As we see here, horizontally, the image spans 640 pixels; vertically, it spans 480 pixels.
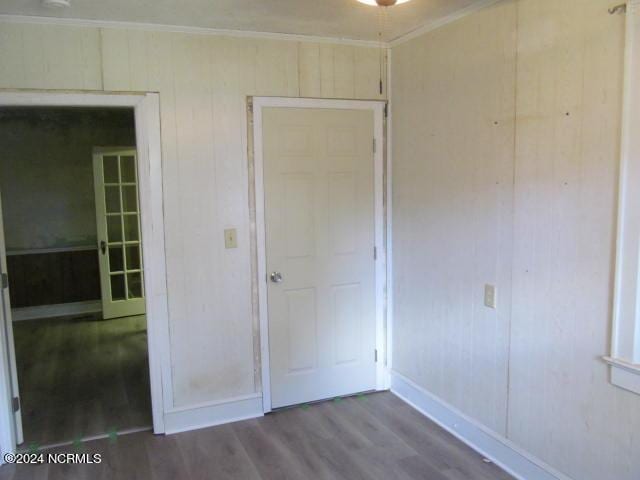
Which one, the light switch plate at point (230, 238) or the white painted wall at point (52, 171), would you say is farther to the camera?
the white painted wall at point (52, 171)

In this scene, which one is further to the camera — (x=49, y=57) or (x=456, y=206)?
(x=456, y=206)

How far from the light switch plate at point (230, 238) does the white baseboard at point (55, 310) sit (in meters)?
3.85

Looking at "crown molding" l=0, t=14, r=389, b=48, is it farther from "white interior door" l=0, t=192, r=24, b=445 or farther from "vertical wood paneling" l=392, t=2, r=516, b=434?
"white interior door" l=0, t=192, r=24, b=445

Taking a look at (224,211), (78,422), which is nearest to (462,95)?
(224,211)

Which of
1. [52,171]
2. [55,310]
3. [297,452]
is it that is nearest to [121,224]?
[52,171]

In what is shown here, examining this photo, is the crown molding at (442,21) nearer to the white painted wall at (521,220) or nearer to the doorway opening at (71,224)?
the white painted wall at (521,220)

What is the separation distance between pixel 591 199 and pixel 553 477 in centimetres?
133

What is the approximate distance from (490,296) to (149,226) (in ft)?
6.60

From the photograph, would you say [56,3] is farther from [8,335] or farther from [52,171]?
[52,171]

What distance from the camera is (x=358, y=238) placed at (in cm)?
370

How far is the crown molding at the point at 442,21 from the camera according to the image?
2.77 meters

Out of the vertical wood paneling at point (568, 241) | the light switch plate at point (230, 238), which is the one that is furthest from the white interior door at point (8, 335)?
the vertical wood paneling at point (568, 241)

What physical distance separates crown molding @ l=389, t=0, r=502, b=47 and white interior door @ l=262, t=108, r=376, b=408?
1.73 ft

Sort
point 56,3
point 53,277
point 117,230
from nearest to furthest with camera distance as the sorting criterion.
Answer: point 56,3, point 117,230, point 53,277
